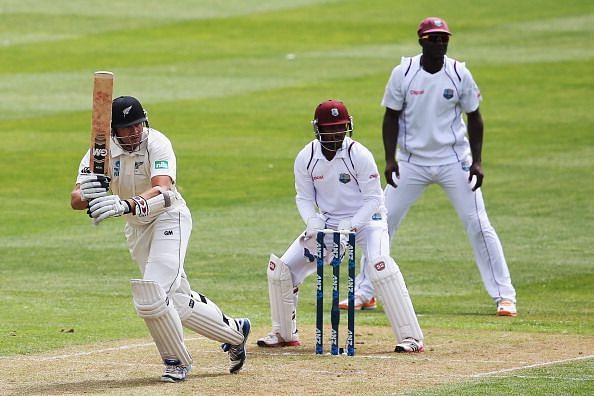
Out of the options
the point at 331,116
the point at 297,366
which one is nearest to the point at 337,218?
the point at 331,116

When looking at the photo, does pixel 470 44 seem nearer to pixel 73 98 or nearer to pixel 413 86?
pixel 73 98

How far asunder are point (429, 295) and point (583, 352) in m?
3.28

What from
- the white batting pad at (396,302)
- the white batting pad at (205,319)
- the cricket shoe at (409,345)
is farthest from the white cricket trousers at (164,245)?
the cricket shoe at (409,345)

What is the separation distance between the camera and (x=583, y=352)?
9688 mm

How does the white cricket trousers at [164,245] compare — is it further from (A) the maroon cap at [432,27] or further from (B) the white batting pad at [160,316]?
(A) the maroon cap at [432,27]

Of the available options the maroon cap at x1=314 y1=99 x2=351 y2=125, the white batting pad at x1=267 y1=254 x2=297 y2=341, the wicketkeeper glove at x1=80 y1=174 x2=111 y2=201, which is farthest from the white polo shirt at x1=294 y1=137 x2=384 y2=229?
the wicketkeeper glove at x1=80 y1=174 x2=111 y2=201

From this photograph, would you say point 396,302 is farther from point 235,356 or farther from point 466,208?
point 466,208

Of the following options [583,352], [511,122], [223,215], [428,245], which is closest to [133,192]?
[583,352]

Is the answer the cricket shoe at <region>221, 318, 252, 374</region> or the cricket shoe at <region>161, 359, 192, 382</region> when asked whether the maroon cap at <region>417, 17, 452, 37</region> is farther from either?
the cricket shoe at <region>161, 359, 192, 382</region>

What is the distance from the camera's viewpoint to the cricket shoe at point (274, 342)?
33.4 ft

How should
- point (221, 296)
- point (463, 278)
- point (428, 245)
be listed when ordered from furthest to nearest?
point (428, 245) < point (463, 278) < point (221, 296)

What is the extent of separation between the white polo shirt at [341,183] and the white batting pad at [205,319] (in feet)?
4.06

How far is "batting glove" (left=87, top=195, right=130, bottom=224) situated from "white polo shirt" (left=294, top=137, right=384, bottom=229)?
80.3 inches

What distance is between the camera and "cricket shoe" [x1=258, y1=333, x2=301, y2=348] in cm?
1017
